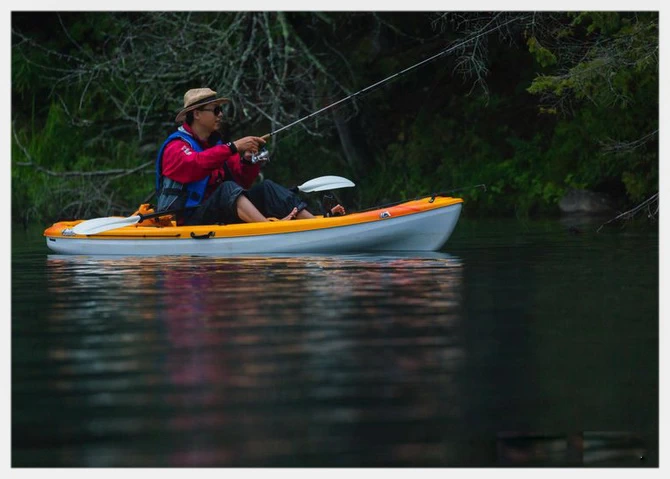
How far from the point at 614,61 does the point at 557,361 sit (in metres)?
7.46

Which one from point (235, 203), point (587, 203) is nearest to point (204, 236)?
point (235, 203)

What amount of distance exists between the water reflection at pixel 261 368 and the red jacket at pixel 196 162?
2.09 m

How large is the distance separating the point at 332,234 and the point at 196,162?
3.90 ft

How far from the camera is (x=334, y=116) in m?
20.1

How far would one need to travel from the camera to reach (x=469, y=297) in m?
8.34

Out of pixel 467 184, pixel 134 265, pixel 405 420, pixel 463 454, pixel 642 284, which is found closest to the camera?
pixel 463 454

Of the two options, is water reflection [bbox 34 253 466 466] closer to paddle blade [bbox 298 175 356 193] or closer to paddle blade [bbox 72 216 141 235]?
paddle blade [bbox 298 175 356 193]

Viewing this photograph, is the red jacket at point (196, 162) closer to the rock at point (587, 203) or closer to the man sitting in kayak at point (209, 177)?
the man sitting in kayak at point (209, 177)

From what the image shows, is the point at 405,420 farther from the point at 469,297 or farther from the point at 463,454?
the point at 469,297

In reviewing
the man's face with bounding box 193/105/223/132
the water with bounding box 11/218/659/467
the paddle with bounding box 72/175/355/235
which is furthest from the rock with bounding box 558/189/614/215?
the water with bounding box 11/218/659/467

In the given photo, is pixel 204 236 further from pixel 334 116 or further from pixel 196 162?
pixel 334 116

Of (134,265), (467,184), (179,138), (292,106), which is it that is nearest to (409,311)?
(134,265)

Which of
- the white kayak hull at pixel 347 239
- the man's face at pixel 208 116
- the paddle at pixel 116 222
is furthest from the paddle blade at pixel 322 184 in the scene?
the man's face at pixel 208 116

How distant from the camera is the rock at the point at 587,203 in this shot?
59.3ft
